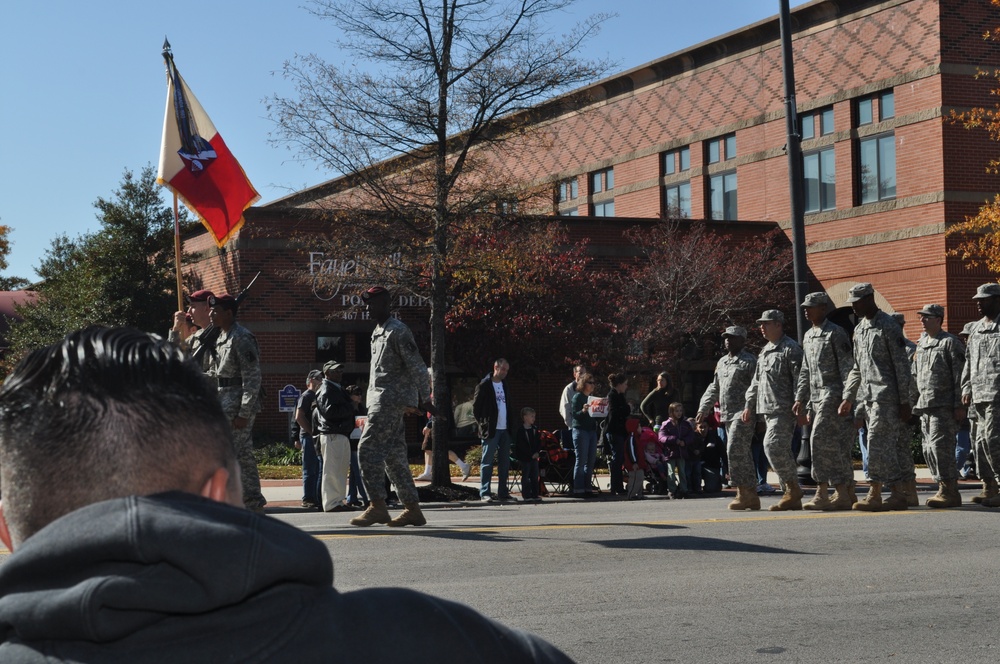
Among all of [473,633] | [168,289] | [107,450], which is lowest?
[473,633]

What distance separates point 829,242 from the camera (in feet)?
103

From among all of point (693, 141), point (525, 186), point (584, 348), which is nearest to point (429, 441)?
point (525, 186)

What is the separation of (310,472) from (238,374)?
627 centimetres

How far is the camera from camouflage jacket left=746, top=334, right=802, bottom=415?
41.1 feet

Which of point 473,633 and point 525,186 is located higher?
point 525,186

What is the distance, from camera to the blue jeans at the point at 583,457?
17.1 m

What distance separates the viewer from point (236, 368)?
9.99 metres

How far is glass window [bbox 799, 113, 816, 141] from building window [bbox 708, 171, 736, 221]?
261 cm

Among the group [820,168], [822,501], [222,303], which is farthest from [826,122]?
[222,303]

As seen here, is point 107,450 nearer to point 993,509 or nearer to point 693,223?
point 993,509

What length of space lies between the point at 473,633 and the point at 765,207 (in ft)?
106

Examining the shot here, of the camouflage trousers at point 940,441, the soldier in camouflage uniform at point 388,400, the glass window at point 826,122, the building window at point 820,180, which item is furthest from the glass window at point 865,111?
the soldier in camouflage uniform at point 388,400

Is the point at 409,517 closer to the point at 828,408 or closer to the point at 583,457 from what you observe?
the point at 828,408

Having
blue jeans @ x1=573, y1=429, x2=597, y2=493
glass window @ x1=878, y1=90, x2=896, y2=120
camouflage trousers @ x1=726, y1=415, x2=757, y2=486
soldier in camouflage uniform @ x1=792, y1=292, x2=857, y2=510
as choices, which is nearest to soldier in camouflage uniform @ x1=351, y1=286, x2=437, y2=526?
camouflage trousers @ x1=726, y1=415, x2=757, y2=486
